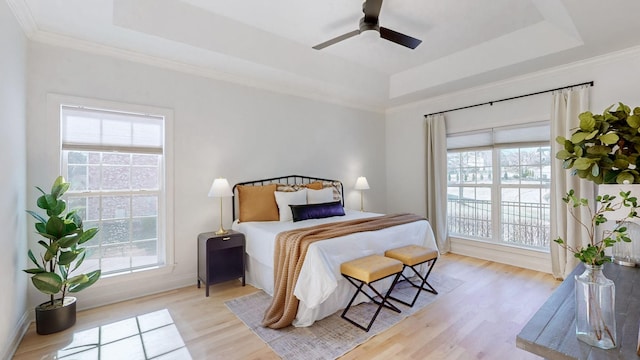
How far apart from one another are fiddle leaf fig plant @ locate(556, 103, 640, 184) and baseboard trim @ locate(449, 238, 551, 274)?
113 inches

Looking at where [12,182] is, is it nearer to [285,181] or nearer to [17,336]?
[17,336]

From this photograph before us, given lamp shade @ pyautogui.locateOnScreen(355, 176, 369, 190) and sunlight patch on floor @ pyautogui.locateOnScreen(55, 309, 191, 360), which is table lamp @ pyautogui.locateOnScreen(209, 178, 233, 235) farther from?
lamp shade @ pyautogui.locateOnScreen(355, 176, 369, 190)

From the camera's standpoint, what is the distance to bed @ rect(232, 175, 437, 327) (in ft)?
7.95

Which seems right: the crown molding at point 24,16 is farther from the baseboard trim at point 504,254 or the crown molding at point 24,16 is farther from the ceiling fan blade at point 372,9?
the baseboard trim at point 504,254

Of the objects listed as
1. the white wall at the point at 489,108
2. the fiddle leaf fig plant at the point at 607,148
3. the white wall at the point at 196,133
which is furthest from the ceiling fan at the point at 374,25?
the white wall at the point at 489,108

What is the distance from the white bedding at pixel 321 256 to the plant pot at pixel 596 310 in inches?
62.5

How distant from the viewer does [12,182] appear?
218 centimetres

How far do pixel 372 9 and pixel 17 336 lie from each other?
3.81 m

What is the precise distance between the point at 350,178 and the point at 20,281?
4.20 m

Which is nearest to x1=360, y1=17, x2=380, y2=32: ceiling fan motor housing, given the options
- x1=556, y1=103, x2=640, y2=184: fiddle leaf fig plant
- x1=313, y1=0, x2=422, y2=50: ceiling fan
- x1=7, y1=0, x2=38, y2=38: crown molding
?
x1=313, y1=0, x2=422, y2=50: ceiling fan

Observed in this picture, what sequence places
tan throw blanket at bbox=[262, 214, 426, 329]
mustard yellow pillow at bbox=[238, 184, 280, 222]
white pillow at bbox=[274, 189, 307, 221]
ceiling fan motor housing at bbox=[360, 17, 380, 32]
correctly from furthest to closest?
white pillow at bbox=[274, 189, 307, 221] → mustard yellow pillow at bbox=[238, 184, 280, 222] → ceiling fan motor housing at bbox=[360, 17, 380, 32] → tan throw blanket at bbox=[262, 214, 426, 329]

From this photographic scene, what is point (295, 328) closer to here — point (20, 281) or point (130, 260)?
point (130, 260)

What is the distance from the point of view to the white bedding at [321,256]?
2.39m

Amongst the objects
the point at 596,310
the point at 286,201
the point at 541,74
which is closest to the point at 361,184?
the point at 286,201
